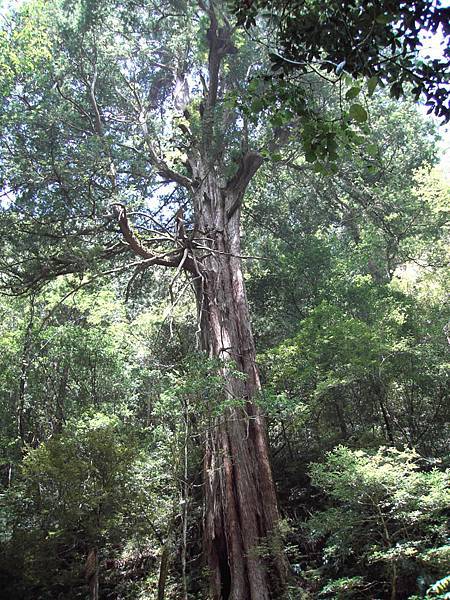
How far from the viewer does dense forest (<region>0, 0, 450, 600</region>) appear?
5438 millimetres

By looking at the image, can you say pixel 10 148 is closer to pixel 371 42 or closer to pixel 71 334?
pixel 71 334

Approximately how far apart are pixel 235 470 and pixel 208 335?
7.29ft

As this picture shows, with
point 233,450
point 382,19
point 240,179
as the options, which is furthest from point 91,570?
point 382,19

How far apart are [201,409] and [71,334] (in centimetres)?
437

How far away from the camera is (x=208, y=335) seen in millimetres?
7840

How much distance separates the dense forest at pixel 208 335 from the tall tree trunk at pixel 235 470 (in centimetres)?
3

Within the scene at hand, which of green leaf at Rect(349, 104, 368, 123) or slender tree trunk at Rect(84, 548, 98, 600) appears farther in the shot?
slender tree trunk at Rect(84, 548, 98, 600)

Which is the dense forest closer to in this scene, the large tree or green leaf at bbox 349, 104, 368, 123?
the large tree

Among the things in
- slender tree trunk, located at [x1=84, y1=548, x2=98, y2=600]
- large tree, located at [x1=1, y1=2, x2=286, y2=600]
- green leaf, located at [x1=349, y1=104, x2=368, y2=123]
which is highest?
large tree, located at [x1=1, y1=2, x2=286, y2=600]

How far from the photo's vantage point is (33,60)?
7703 mm

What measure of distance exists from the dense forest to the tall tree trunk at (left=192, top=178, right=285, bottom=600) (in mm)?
31

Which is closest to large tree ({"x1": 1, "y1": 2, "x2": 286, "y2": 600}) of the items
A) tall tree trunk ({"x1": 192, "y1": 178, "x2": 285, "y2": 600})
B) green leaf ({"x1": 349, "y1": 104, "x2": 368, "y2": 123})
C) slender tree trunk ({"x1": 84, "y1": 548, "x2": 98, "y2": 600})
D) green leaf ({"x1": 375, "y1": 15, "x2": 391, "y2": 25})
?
tall tree trunk ({"x1": 192, "y1": 178, "x2": 285, "y2": 600})

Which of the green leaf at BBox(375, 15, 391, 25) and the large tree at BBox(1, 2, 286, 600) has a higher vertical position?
the large tree at BBox(1, 2, 286, 600)

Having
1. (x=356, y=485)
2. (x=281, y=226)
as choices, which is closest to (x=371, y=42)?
(x=356, y=485)
